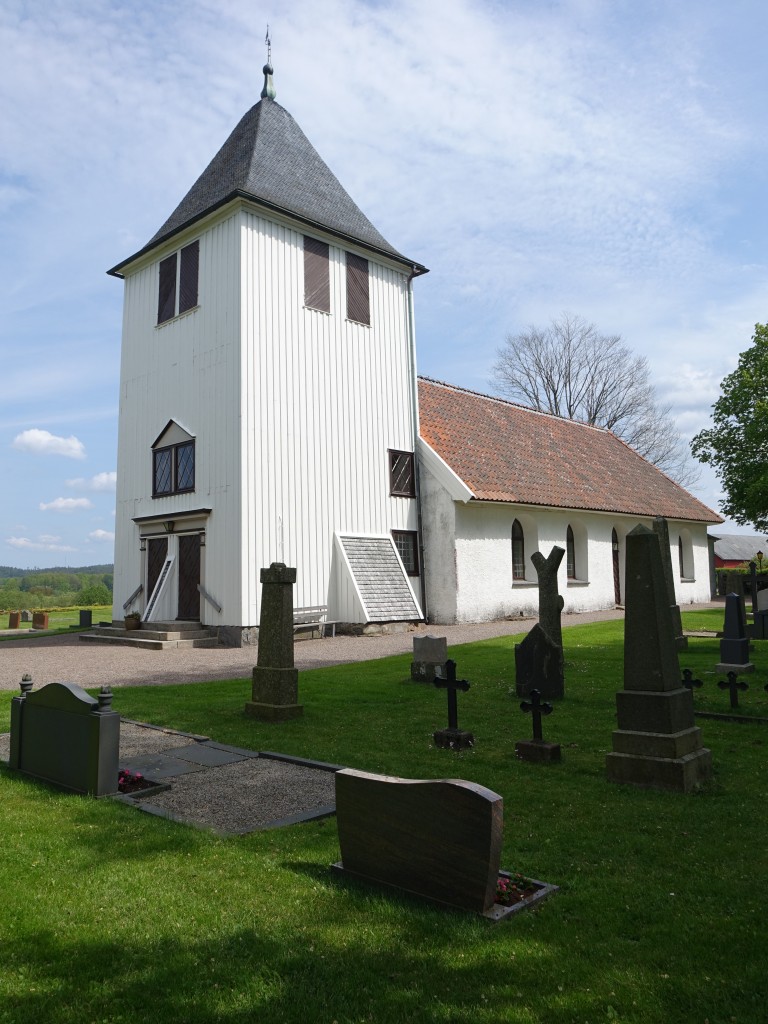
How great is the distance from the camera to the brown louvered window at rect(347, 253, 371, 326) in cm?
2284

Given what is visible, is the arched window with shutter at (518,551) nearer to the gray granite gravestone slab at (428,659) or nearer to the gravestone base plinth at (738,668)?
the gravestone base plinth at (738,668)

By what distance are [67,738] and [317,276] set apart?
58.1 ft

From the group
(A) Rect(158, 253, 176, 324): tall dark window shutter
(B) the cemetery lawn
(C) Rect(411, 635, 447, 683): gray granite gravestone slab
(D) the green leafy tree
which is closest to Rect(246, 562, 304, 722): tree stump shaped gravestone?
(C) Rect(411, 635, 447, 683): gray granite gravestone slab

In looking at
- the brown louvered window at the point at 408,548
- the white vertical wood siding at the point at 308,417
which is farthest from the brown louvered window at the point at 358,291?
the brown louvered window at the point at 408,548

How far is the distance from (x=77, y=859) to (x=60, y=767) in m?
1.99

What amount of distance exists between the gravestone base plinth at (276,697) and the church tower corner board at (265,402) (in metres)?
9.63

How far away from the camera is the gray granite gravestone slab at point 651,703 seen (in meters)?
6.35

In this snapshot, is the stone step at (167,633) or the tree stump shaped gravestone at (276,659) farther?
the stone step at (167,633)

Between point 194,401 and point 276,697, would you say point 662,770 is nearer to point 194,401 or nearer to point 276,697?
point 276,697

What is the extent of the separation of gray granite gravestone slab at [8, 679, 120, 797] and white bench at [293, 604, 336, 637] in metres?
12.7

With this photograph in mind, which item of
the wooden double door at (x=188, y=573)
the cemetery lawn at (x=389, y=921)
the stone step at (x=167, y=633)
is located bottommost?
the cemetery lawn at (x=389, y=921)

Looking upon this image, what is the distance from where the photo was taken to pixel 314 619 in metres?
20.5

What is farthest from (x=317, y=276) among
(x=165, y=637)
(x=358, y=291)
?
(x=165, y=637)

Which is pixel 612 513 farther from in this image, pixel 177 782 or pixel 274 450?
pixel 177 782
